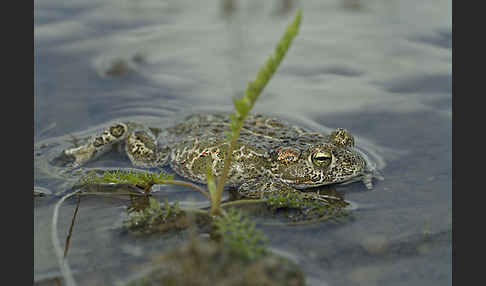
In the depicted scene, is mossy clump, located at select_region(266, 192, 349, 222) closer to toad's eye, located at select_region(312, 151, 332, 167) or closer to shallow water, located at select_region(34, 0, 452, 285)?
shallow water, located at select_region(34, 0, 452, 285)

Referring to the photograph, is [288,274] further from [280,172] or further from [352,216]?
[280,172]

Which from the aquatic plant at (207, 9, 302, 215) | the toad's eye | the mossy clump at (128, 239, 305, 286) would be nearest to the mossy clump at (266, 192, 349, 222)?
the toad's eye

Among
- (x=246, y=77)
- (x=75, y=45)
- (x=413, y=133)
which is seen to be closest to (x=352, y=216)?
(x=413, y=133)

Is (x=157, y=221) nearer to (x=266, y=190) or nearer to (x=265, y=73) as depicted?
(x=266, y=190)

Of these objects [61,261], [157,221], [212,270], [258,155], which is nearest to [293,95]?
[258,155]

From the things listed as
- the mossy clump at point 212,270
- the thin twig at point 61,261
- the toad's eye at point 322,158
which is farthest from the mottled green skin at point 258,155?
the mossy clump at point 212,270

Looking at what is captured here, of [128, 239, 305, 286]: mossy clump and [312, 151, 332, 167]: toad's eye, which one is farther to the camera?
[312, 151, 332, 167]: toad's eye
